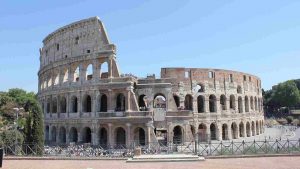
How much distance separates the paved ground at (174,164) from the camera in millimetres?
17844

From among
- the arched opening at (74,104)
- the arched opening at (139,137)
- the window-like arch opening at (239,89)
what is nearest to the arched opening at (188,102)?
the arched opening at (139,137)

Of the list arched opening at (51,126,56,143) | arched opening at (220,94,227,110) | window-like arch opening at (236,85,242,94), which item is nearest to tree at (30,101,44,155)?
arched opening at (51,126,56,143)

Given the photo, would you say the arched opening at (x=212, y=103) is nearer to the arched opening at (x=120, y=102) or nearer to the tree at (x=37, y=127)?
the arched opening at (x=120, y=102)

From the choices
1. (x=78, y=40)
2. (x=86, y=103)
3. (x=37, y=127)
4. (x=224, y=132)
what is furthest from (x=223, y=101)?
(x=37, y=127)

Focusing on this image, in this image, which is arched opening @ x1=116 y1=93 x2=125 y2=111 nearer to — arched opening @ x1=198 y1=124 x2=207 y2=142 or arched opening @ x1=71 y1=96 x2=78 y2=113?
arched opening @ x1=71 y1=96 x2=78 y2=113

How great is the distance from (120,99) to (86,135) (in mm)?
6022

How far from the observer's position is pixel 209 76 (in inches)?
1559

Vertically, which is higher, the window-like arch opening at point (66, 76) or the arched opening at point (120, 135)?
the window-like arch opening at point (66, 76)

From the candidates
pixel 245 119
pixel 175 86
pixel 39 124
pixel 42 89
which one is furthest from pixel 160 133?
pixel 39 124

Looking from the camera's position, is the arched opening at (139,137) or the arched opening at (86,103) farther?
the arched opening at (86,103)

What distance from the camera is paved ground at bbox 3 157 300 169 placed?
17.8m

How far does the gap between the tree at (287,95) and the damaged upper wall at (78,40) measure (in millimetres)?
68059

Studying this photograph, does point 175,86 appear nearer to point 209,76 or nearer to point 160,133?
point 209,76

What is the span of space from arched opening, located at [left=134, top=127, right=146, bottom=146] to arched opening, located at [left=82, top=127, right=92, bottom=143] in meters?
6.37
